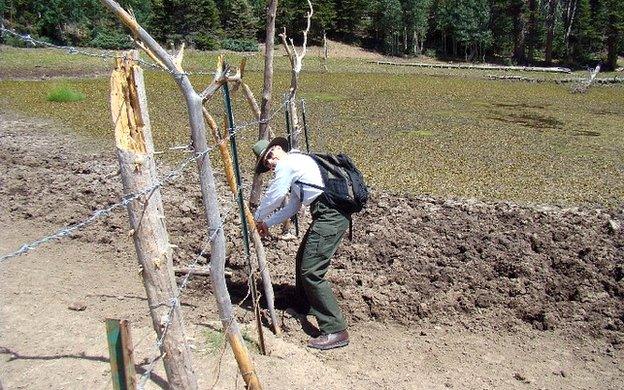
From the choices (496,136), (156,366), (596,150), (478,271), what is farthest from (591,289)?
(496,136)

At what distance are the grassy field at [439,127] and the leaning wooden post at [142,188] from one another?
5.37 metres

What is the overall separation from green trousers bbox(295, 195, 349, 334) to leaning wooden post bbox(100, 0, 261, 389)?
1113 millimetres

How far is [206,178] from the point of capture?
341cm

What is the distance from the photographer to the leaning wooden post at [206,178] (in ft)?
10.7

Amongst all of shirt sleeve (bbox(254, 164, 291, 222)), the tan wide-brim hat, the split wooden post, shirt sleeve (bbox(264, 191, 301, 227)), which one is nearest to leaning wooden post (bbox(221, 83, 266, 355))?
shirt sleeve (bbox(254, 164, 291, 222))

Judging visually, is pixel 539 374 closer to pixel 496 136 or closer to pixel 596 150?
pixel 596 150

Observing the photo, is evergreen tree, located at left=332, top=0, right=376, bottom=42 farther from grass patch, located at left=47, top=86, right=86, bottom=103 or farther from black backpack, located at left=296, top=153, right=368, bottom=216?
black backpack, located at left=296, top=153, right=368, bottom=216

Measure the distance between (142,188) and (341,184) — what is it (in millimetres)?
1876

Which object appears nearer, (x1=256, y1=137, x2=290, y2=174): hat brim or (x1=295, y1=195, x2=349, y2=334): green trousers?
(x1=256, y1=137, x2=290, y2=174): hat brim

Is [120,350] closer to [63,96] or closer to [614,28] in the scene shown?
[63,96]

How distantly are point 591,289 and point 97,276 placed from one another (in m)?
4.56

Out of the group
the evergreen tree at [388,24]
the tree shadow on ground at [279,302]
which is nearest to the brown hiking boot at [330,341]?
the tree shadow on ground at [279,302]

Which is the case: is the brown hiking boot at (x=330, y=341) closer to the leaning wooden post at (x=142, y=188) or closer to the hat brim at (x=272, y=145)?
the hat brim at (x=272, y=145)

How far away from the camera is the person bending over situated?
4.45 metres
